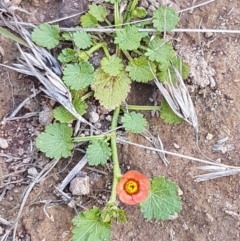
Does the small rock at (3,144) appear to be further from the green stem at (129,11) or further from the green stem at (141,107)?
the green stem at (129,11)

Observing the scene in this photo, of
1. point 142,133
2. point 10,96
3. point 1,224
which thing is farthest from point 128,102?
point 1,224

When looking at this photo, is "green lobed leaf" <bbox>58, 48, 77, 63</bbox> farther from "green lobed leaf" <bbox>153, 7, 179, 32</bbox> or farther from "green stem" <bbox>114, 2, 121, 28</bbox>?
"green lobed leaf" <bbox>153, 7, 179, 32</bbox>

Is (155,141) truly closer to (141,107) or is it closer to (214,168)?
(141,107)

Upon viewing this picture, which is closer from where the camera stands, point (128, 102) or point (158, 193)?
point (158, 193)

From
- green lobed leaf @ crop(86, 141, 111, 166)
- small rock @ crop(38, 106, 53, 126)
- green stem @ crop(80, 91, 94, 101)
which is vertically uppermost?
green stem @ crop(80, 91, 94, 101)

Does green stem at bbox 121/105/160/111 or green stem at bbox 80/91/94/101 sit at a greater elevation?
green stem at bbox 80/91/94/101

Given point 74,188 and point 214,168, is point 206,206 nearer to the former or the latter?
point 214,168

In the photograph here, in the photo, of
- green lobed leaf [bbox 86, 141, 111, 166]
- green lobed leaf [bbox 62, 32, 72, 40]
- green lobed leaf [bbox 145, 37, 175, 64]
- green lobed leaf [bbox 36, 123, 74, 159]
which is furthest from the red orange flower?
green lobed leaf [bbox 62, 32, 72, 40]
